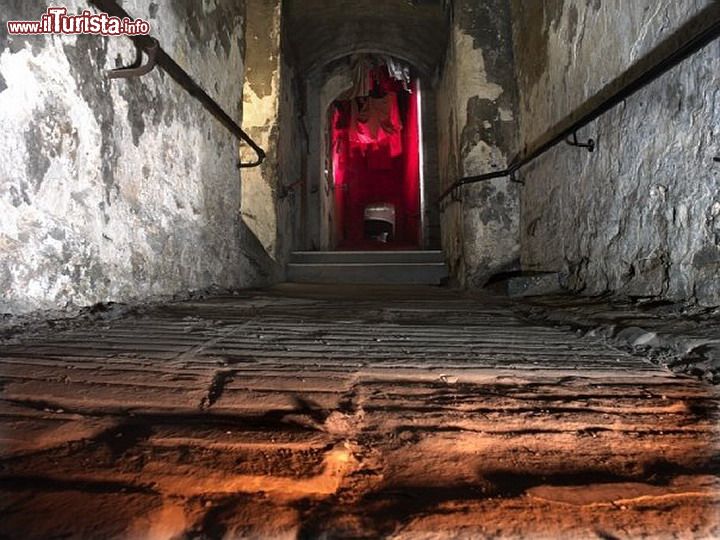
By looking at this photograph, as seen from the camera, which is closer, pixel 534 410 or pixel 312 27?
pixel 534 410

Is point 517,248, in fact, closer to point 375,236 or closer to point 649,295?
point 649,295

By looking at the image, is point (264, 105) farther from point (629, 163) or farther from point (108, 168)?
point (629, 163)

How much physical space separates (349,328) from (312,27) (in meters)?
5.41

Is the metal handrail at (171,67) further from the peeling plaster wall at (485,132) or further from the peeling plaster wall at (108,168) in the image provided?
the peeling plaster wall at (485,132)

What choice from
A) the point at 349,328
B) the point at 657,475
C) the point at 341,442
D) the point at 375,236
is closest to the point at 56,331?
the point at 349,328

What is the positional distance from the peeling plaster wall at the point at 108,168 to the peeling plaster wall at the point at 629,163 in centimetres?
259

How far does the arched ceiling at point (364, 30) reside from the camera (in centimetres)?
572

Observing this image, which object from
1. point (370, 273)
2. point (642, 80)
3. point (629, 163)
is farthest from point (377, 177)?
point (642, 80)

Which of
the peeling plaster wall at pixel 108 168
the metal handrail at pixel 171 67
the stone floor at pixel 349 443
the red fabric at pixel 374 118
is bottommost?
the stone floor at pixel 349 443

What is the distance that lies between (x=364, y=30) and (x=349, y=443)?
681 cm

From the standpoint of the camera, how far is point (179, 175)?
2.96m

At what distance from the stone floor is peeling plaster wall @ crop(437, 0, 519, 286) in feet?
9.79

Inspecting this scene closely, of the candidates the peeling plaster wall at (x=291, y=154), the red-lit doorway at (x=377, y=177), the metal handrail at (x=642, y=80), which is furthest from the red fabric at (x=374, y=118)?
the metal handrail at (x=642, y=80)

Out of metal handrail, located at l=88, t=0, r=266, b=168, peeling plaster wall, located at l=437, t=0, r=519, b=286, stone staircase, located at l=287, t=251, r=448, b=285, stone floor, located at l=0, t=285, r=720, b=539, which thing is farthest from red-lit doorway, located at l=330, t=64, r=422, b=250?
stone floor, located at l=0, t=285, r=720, b=539
